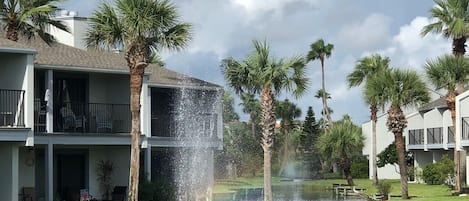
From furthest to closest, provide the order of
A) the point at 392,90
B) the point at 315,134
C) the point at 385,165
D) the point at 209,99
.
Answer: the point at 315,134 → the point at 385,165 → the point at 392,90 → the point at 209,99

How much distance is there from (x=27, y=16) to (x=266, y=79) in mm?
8838

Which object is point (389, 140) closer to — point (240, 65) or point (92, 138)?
point (240, 65)

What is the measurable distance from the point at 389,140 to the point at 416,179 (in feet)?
28.6

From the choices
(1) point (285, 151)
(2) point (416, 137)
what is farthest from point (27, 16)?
(1) point (285, 151)

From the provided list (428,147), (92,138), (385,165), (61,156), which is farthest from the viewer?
(385,165)

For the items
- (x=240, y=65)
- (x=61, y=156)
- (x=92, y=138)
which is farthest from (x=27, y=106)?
(x=240, y=65)

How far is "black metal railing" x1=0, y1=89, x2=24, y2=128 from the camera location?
82.5 ft

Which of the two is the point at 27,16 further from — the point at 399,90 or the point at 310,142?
the point at 310,142

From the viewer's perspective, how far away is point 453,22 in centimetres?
4141

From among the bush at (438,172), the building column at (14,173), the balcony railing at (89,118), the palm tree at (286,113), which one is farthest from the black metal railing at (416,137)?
the building column at (14,173)

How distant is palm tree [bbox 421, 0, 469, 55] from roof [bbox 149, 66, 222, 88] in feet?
42.8

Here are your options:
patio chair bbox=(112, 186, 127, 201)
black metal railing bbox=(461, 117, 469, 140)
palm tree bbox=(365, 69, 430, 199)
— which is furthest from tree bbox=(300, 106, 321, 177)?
patio chair bbox=(112, 186, 127, 201)

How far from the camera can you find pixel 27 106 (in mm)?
25000

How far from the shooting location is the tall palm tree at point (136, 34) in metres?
25.2
